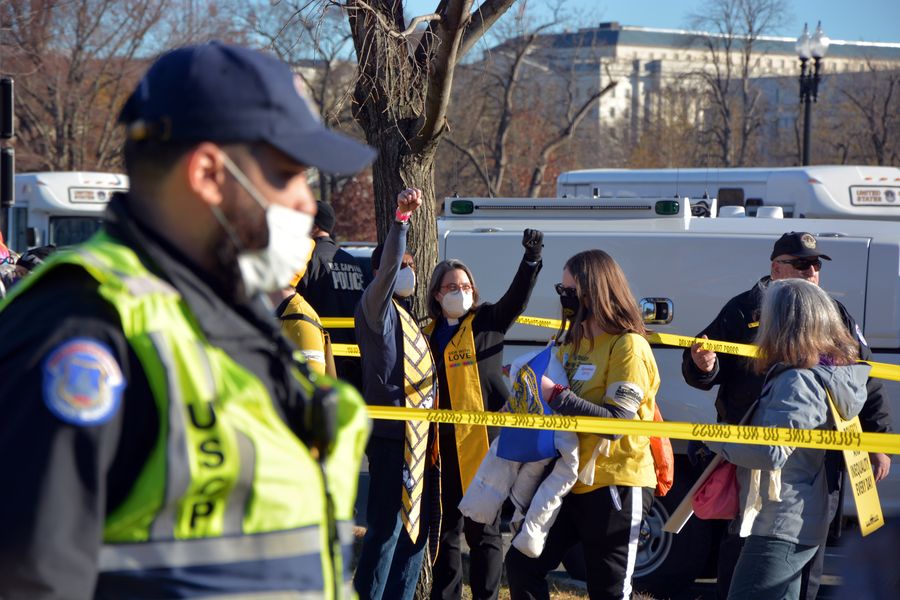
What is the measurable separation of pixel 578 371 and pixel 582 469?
46cm

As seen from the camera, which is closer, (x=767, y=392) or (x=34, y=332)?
(x=34, y=332)

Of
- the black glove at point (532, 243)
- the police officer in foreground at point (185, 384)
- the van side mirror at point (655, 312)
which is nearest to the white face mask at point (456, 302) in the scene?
the black glove at point (532, 243)

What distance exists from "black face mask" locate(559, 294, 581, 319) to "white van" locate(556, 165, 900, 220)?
640 cm

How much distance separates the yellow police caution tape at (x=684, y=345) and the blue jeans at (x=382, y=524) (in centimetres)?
124

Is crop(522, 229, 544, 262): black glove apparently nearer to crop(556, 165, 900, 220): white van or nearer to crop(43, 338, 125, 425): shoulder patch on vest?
crop(43, 338, 125, 425): shoulder patch on vest

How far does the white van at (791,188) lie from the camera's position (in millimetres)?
12141

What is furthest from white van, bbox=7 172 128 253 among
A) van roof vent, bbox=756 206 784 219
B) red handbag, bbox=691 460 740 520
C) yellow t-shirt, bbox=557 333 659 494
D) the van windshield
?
red handbag, bbox=691 460 740 520

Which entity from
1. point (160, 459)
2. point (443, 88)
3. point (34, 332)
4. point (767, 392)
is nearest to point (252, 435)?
point (160, 459)

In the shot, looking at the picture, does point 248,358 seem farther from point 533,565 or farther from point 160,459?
point 533,565

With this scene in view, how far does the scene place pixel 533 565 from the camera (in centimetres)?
496

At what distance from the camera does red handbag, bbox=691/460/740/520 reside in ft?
14.8

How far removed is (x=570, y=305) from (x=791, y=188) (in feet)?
26.9

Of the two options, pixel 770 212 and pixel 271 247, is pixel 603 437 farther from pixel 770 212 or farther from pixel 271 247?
pixel 770 212

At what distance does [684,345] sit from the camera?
669 centimetres
